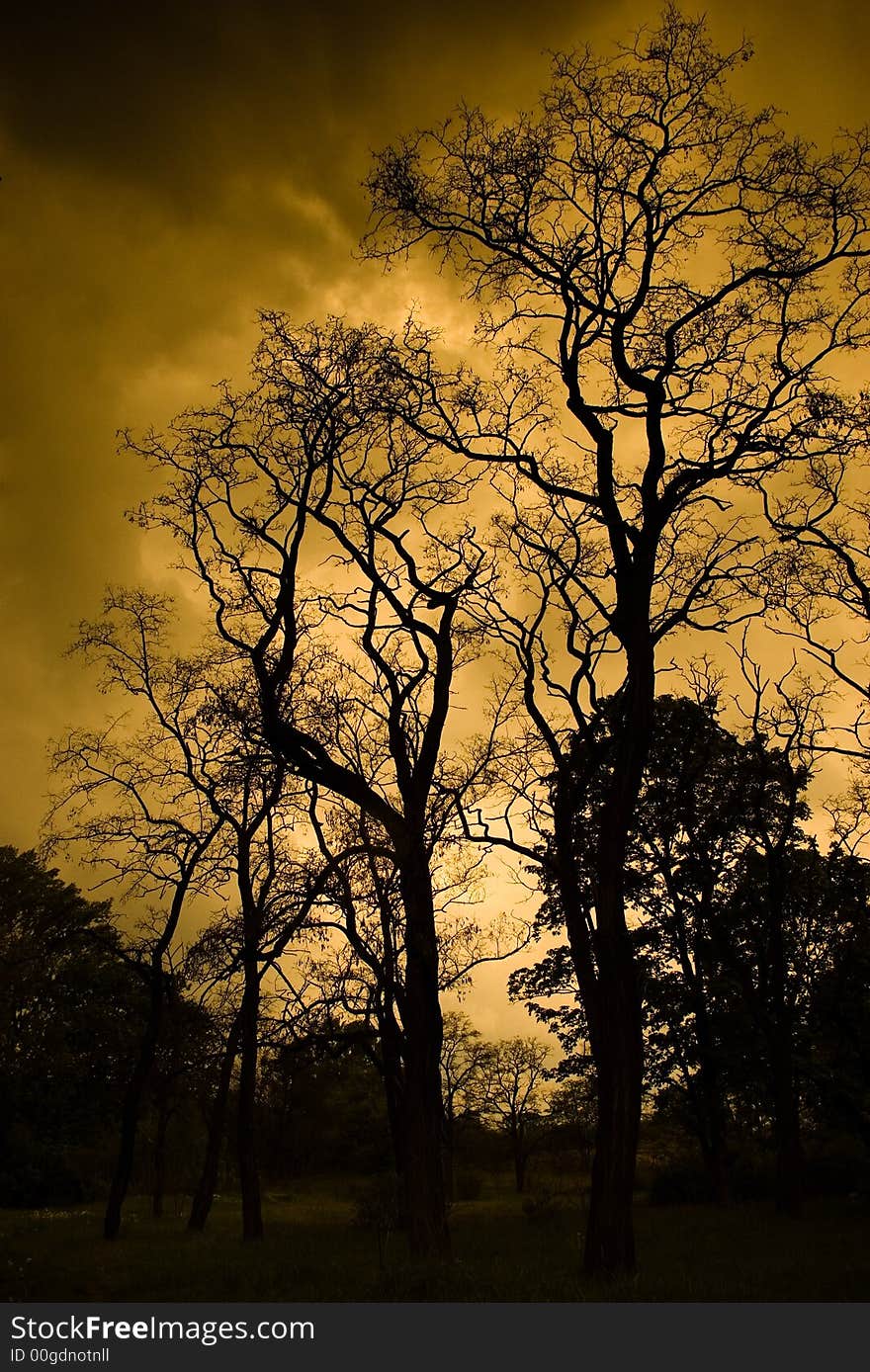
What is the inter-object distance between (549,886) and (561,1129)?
97.6ft

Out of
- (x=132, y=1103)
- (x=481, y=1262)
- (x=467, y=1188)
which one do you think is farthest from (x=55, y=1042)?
(x=481, y=1262)

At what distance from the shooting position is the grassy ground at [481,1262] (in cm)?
1152

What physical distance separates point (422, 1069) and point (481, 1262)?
10.8 ft

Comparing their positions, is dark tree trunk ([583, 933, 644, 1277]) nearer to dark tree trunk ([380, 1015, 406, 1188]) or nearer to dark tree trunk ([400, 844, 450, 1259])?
dark tree trunk ([400, 844, 450, 1259])

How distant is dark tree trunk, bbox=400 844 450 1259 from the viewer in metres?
14.7

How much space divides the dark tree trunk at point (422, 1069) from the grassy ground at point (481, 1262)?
0.64 metres

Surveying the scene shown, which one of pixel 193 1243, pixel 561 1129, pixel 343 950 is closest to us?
pixel 343 950

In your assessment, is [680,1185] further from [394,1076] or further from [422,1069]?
[422,1069]

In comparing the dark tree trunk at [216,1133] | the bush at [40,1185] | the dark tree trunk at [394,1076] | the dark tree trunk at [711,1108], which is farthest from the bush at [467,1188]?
the dark tree trunk at [394,1076]

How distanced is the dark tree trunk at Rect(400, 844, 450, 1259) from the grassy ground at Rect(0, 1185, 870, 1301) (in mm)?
640

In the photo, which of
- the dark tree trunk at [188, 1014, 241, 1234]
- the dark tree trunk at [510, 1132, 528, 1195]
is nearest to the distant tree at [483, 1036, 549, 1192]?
the dark tree trunk at [510, 1132, 528, 1195]

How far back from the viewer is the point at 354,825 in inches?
648
